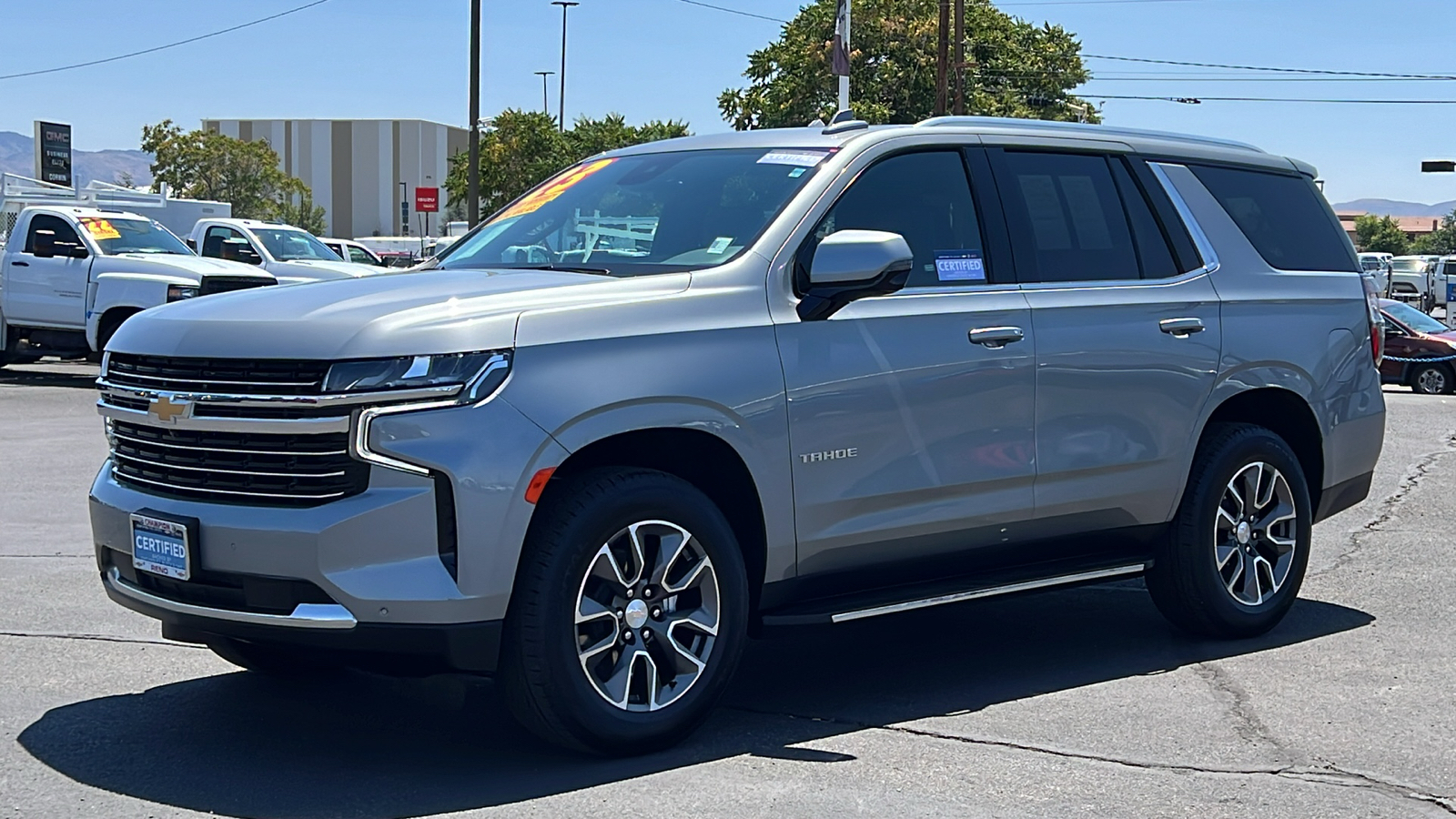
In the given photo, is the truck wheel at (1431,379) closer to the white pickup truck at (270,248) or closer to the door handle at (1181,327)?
the white pickup truck at (270,248)

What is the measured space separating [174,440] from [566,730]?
1.43m

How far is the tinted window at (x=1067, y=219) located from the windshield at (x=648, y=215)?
0.87 metres

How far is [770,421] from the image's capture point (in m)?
5.39

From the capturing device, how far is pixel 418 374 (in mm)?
4730

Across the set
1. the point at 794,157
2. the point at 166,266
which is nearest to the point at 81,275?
the point at 166,266

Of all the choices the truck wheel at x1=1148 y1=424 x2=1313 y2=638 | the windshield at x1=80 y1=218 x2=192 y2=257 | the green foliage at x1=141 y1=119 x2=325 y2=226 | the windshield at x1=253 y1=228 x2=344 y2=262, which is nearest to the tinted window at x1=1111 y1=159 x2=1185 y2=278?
the truck wheel at x1=1148 y1=424 x2=1313 y2=638

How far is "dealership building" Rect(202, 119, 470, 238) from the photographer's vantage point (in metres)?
146

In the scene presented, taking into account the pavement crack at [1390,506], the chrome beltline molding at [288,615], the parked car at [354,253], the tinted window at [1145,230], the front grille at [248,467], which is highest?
the tinted window at [1145,230]

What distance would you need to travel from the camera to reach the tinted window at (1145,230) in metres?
6.82

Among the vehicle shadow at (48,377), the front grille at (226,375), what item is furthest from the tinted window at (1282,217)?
the vehicle shadow at (48,377)

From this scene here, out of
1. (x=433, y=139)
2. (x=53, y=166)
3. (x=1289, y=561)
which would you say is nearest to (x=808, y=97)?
(x=53, y=166)

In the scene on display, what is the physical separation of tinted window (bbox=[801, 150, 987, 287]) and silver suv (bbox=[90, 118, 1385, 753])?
1 centimetres

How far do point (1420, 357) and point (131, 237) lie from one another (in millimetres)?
18586

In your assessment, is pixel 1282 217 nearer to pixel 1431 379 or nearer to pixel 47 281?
pixel 47 281
